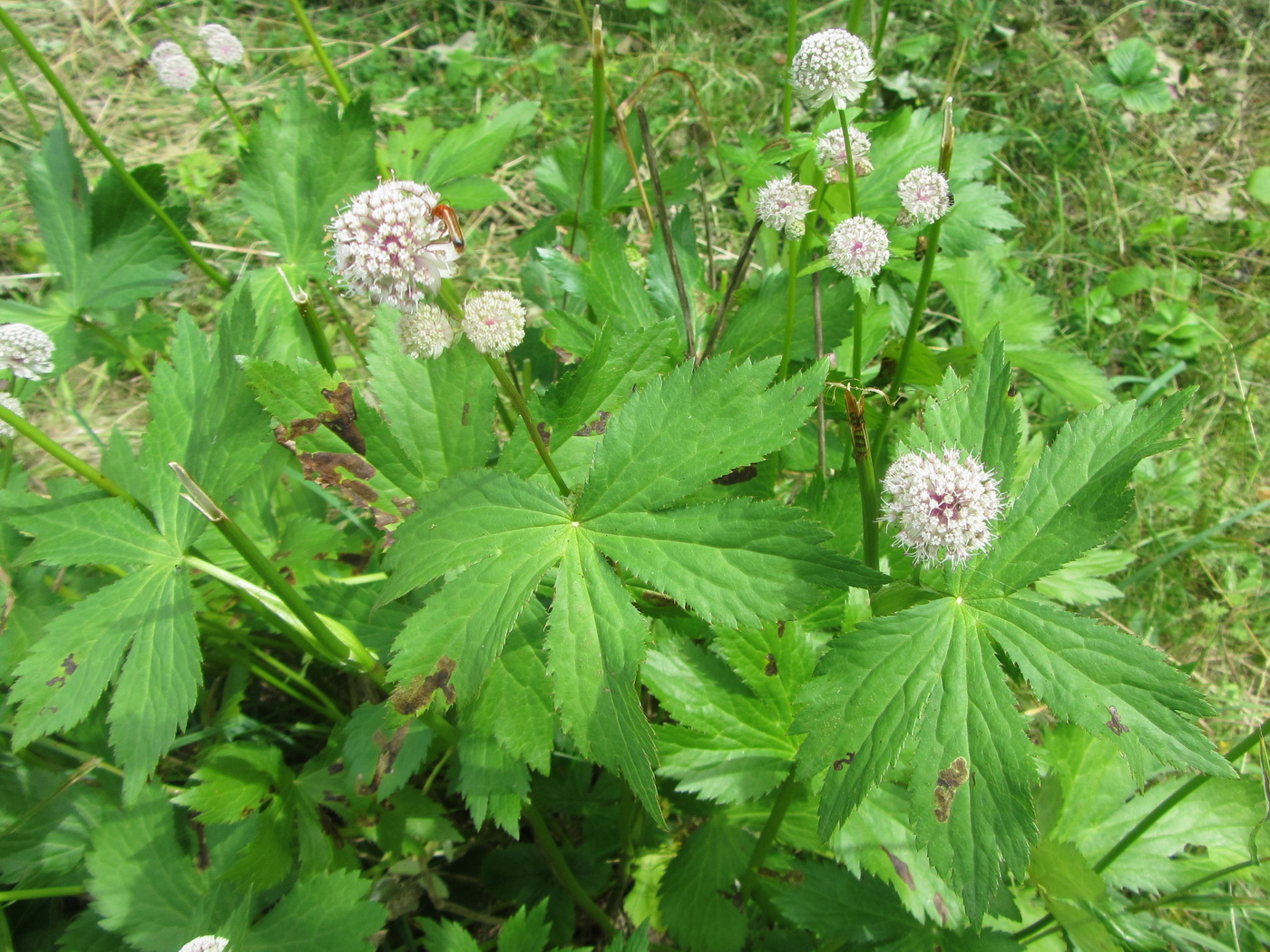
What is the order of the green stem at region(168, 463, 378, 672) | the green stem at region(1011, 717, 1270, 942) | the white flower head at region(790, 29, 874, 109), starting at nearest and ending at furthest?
the green stem at region(168, 463, 378, 672) → the white flower head at region(790, 29, 874, 109) → the green stem at region(1011, 717, 1270, 942)

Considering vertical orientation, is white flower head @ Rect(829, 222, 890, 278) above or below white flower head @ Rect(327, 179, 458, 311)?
below

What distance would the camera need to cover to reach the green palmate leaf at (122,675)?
5.84ft

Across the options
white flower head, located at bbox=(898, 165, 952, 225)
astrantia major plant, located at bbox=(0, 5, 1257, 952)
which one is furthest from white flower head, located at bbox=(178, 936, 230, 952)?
white flower head, located at bbox=(898, 165, 952, 225)

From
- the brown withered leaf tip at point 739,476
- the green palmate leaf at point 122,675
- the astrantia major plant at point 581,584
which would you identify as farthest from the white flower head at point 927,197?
the green palmate leaf at point 122,675

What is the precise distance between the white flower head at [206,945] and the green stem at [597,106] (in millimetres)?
2065

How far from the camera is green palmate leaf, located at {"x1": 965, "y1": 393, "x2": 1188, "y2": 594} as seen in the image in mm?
1501

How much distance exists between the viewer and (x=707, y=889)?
2.17m

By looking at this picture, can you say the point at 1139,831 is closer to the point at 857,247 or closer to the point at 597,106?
the point at 857,247

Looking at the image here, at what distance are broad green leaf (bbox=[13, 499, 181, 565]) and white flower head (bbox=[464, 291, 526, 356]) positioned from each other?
1069 mm

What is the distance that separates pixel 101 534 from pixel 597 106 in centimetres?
175

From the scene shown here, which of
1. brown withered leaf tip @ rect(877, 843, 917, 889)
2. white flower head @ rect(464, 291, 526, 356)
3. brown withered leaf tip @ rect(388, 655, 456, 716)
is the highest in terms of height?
white flower head @ rect(464, 291, 526, 356)

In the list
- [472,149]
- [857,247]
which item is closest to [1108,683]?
[857,247]

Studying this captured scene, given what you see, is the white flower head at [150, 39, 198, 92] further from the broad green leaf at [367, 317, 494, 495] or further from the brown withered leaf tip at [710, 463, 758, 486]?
the brown withered leaf tip at [710, 463, 758, 486]

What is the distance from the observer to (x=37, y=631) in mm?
2107
